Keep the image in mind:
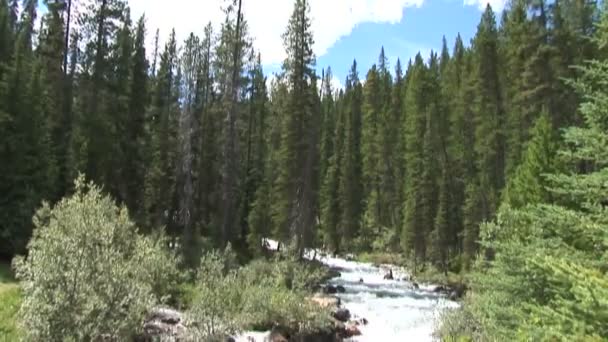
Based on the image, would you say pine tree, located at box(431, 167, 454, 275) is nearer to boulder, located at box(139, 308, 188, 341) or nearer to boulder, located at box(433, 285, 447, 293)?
boulder, located at box(433, 285, 447, 293)

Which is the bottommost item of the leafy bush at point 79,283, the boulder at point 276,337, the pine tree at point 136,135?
the boulder at point 276,337

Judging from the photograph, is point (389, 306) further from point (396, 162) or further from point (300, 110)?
point (396, 162)

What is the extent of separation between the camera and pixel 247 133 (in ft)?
164

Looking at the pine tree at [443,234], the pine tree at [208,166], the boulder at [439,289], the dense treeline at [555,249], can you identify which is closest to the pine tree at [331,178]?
the pine tree at [443,234]

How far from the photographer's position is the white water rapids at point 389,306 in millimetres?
20953

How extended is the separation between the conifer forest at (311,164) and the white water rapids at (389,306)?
84.2 inches

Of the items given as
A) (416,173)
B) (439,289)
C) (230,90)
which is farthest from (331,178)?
(230,90)

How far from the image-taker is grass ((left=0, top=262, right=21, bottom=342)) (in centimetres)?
1292

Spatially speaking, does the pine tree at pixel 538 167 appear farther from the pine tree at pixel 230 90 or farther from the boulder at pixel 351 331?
the pine tree at pixel 230 90

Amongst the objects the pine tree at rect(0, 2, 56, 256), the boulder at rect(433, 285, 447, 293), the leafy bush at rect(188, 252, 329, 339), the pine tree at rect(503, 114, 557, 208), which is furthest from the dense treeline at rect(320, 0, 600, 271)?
the pine tree at rect(0, 2, 56, 256)

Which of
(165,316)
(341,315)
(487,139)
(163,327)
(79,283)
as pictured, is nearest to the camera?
(79,283)

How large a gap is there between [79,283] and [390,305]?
19950 millimetres

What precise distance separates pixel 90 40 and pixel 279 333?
71.8 feet

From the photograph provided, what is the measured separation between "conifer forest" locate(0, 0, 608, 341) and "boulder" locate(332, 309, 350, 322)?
3.44 metres
